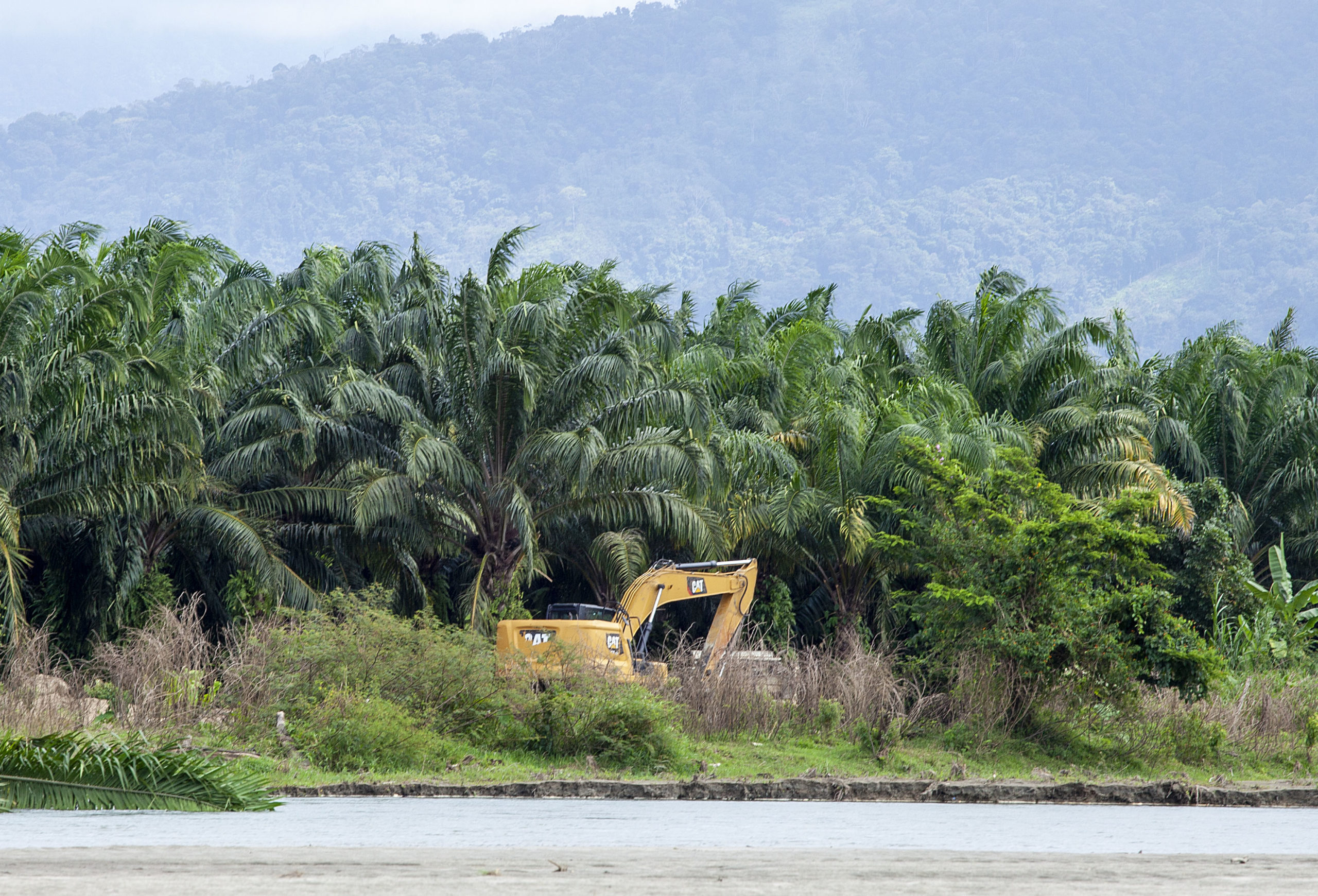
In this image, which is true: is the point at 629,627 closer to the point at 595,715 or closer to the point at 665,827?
the point at 595,715

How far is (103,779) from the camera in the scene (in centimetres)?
939

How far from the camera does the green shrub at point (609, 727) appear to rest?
15969 mm

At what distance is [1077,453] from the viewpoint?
1013 inches

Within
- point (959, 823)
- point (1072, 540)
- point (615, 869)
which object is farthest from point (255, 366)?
point (615, 869)

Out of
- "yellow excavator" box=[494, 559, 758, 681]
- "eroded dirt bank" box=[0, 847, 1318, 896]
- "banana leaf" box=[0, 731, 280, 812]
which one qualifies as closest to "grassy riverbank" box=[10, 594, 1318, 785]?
"yellow excavator" box=[494, 559, 758, 681]

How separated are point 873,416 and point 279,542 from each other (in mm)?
10968

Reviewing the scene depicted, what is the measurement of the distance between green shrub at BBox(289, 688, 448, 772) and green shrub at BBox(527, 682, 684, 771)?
1.49m

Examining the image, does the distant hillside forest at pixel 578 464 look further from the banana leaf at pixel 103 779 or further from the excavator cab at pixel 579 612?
the banana leaf at pixel 103 779

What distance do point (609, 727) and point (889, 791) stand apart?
10.9 feet

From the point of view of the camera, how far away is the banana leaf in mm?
9320

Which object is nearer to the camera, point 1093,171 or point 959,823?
point 959,823

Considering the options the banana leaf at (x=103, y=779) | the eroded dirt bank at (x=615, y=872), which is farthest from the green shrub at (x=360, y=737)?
the eroded dirt bank at (x=615, y=872)

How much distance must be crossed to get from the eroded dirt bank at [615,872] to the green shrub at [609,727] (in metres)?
8.49

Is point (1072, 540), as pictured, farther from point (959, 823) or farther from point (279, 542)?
point (279, 542)
